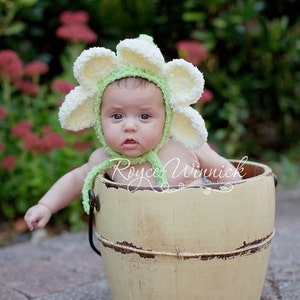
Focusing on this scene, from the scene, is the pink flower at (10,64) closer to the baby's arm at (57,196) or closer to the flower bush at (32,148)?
the flower bush at (32,148)

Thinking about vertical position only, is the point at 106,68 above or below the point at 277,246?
above

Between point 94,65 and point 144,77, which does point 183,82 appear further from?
point 94,65

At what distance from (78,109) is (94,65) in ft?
0.52

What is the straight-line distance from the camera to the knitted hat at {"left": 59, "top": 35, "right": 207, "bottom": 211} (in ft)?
6.82

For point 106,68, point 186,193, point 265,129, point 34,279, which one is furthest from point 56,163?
point 265,129

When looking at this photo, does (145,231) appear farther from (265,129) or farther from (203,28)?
(265,129)

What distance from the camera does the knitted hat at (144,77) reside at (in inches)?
81.8

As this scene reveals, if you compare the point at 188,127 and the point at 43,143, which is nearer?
the point at 188,127

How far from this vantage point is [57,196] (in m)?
2.23

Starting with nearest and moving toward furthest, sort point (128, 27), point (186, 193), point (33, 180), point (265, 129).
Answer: point (186, 193) < point (33, 180) < point (128, 27) < point (265, 129)

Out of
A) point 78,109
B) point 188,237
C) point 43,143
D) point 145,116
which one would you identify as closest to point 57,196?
point 78,109

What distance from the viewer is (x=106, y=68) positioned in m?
2.12

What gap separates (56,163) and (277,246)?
1.22 m

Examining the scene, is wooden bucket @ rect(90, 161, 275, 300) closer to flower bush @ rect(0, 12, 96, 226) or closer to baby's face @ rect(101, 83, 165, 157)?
baby's face @ rect(101, 83, 165, 157)
